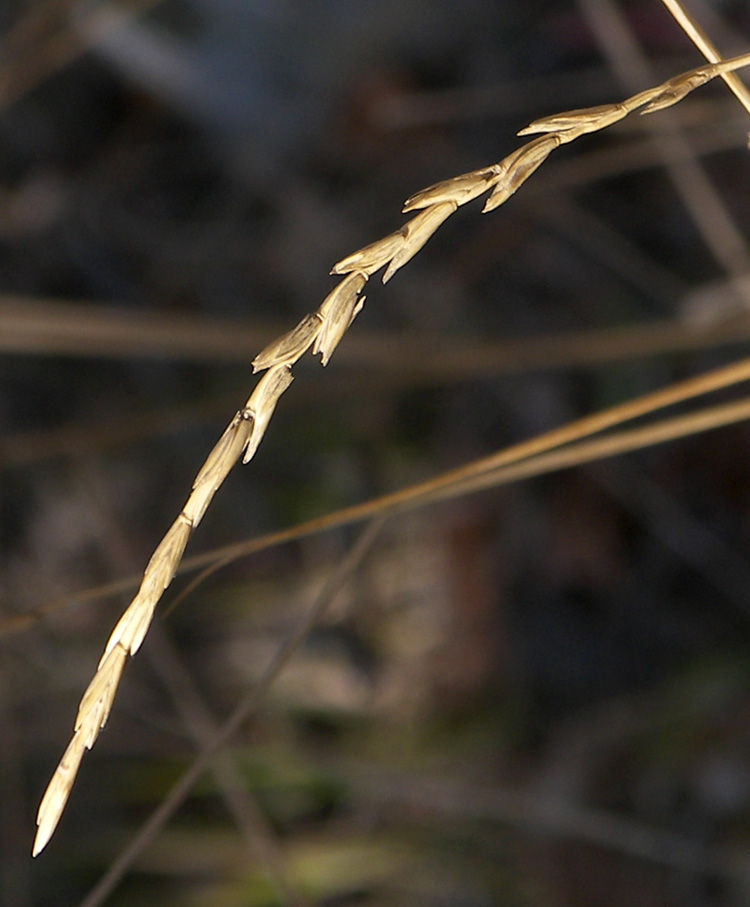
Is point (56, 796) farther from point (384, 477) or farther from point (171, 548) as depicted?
point (384, 477)

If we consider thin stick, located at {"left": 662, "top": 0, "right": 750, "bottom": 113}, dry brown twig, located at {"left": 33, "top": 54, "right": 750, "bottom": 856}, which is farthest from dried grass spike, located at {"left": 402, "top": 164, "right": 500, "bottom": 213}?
thin stick, located at {"left": 662, "top": 0, "right": 750, "bottom": 113}

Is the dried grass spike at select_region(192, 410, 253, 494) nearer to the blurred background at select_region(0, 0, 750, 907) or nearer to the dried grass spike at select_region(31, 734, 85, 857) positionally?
the dried grass spike at select_region(31, 734, 85, 857)

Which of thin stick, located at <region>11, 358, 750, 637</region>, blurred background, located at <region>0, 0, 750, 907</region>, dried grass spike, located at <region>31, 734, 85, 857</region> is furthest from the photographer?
blurred background, located at <region>0, 0, 750, 907</region>

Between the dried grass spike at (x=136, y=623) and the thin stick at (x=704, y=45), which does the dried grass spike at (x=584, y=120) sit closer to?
the thin stick at (x=704, y=45)

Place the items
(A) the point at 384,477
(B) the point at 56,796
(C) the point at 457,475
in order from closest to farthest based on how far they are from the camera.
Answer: (B) the point at 56,796, (C) the point at 457,475, (A) the point at 384,477

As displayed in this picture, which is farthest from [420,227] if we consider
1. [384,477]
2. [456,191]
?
[384,477]

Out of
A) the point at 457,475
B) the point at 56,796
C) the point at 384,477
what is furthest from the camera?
the point at 384,477
